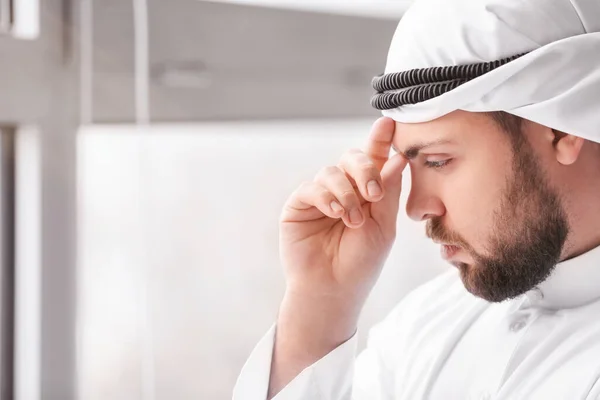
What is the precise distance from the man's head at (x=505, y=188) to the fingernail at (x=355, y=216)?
132 millimetres

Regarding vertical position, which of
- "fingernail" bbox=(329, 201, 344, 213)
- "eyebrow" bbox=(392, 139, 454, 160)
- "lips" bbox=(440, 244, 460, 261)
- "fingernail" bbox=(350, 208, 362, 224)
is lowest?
"lips" bbox=(440, 244, 460, 261)

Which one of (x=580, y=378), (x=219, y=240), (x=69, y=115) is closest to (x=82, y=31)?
(x=69, y=115)

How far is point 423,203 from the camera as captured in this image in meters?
1.15

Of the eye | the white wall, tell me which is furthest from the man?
the white wall

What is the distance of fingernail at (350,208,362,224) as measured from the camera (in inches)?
45.8

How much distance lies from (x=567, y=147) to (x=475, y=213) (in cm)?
16

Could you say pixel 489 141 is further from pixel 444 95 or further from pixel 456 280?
pixel 456 280

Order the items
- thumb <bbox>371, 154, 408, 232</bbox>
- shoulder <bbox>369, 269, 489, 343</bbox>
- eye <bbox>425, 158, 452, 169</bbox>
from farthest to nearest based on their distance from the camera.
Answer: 1. shoulder <bbox>369, 269, 489, 343</bbox>
2. thumb <bbox>371, 154, 408, 232</bbox>
3. eye <bbox>425, 158, 452, 169</bbox>

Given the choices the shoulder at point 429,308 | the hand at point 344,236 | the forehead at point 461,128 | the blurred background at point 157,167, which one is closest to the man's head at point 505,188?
the forehead at point 461,128

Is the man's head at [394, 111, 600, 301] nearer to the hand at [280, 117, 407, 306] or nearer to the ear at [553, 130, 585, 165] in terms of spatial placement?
the ear at [553, 130, 585, 165]

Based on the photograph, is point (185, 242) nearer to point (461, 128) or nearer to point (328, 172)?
point (328, 172)

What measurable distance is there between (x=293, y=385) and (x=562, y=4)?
712 millimetres

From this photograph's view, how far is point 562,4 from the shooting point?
1.07m

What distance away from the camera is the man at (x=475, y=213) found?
105 cm
